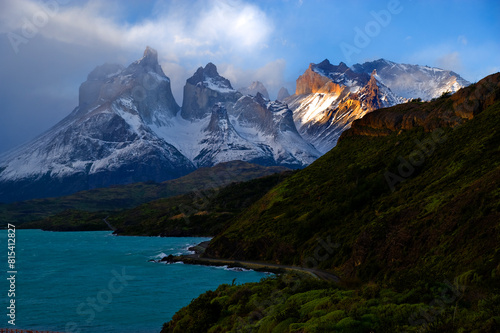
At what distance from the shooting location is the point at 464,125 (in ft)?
223

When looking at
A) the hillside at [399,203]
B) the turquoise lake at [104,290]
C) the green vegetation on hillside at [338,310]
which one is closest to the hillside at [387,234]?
the green vegetation on hillside at [338,310]

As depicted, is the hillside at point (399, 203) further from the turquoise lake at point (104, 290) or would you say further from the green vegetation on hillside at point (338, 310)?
the turquoise lake at point (104, 290)

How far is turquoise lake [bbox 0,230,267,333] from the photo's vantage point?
5025 centimetres

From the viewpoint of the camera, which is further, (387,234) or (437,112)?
(437,112)

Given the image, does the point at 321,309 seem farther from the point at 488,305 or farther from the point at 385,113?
the point at 385,113

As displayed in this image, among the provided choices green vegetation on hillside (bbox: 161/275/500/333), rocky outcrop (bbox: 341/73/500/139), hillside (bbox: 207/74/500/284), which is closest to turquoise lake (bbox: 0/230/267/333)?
hillside (bbox: 207/74/500/284)

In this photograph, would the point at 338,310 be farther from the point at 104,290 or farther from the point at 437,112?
the point at 437,112

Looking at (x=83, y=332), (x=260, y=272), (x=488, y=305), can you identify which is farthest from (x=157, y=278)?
(x=488, y=305)

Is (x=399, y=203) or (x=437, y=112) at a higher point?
(x=437, y=112)

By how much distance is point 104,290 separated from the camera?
7100 centimetres

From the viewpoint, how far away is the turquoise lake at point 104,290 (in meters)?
50.2

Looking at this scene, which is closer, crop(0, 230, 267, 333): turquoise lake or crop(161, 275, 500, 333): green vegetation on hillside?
crop(161, 275, 500, 333): green vegetation on hillside

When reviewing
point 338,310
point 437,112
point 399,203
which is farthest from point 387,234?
point 437,112

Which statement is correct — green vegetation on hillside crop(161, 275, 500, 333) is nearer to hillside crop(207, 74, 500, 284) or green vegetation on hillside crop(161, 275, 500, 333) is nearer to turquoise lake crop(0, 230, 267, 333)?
hillside crop(207, 74, 500, 284)
